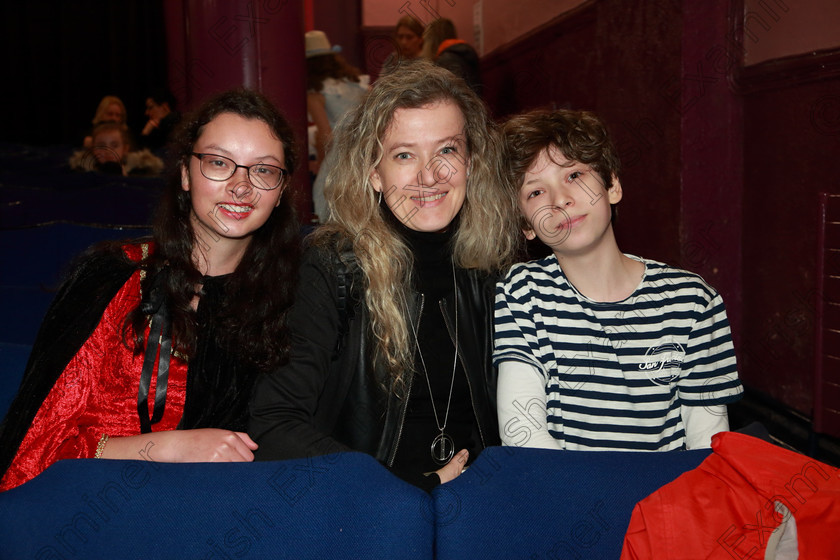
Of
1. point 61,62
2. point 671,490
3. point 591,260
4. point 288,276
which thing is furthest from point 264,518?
point 61,62

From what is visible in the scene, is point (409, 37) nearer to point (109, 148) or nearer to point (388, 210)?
point (109, 148)

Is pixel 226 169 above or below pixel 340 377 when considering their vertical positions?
above

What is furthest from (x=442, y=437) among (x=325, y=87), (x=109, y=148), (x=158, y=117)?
(x=158, y=117)

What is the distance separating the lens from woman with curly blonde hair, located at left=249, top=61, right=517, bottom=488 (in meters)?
1.53

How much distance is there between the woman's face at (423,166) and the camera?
1.59 meters

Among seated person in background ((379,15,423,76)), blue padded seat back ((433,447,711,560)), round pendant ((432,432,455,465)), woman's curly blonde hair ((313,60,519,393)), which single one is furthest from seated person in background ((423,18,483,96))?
blue padded seat back ((433,447,711,560))

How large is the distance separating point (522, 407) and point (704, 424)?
1.29 ft

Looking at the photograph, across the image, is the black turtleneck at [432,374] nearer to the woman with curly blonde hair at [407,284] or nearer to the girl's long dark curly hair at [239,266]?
the woman with curly blonde hair at [407,284]

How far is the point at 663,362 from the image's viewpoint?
150 centimetres

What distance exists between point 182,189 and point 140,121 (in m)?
9.60

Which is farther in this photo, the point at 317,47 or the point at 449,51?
the point at 317,47

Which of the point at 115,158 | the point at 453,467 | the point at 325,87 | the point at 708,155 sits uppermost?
the point at 325,87

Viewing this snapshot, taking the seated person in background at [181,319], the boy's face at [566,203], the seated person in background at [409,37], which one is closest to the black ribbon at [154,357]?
the seated person in background at [181,319]

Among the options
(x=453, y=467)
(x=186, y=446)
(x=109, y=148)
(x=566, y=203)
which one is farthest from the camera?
(x=109, y=148)
